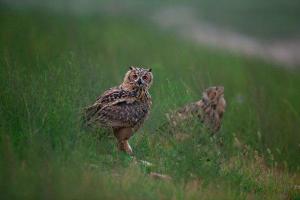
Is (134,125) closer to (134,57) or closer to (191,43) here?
(134,57)

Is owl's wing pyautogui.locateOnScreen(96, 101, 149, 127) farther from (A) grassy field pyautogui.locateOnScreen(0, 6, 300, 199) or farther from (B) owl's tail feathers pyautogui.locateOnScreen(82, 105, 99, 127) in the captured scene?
(A) grassy field pyautogui.locateOnScreen(0, 6, 300, 199)

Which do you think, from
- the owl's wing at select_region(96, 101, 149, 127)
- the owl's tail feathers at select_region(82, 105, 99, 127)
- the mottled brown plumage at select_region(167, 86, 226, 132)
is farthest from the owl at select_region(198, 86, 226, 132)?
the owl's tail feathers at select_region(82, 105, 99, 127)

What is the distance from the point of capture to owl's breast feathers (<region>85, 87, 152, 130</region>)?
11.0m

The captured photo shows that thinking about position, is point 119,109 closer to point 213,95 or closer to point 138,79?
point 138,79

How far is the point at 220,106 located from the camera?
13836 millimetres

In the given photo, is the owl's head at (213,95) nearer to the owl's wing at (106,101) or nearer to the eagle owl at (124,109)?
the eagle owl at (124,109)

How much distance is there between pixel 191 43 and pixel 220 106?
11.7 meters

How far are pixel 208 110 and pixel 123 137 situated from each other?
234 cm

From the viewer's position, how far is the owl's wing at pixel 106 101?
35.9ft

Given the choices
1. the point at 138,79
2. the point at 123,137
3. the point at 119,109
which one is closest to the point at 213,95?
the point at 138,79

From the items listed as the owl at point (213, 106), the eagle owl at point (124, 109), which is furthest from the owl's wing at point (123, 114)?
the owl at point (213, 106)

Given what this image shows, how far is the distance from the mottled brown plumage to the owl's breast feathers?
0.37 metres

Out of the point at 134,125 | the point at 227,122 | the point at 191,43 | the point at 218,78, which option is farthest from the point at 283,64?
the point at 134,125

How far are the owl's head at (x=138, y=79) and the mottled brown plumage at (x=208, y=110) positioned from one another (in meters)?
0.47
